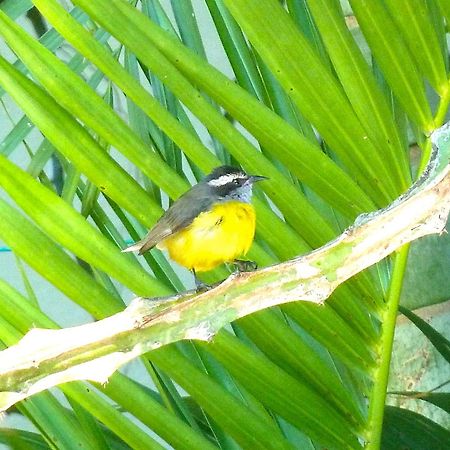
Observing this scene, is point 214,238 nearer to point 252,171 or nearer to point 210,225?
point 210,225

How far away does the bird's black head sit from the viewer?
0.87m

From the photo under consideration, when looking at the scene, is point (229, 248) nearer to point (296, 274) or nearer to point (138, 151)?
point (138, 151)

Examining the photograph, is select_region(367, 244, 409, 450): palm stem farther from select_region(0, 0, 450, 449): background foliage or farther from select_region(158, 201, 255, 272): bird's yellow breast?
select_region(158, 201, 255, 272): bird's yellow breast

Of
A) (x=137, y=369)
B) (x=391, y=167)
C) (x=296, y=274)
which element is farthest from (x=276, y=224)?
(x=137, y=369)

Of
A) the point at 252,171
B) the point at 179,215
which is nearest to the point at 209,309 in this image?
the point at 252,171

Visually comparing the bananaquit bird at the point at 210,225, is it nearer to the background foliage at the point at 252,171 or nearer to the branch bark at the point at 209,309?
the background foliage at the point at 252,171

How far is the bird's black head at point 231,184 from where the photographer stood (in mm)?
873

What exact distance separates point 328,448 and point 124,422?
18cm

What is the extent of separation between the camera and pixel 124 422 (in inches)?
24.2

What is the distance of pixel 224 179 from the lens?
0.92 meters

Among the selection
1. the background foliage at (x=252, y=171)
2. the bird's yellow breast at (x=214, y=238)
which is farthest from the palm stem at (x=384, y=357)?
the bird's yellow breast at (x=214, y=238)

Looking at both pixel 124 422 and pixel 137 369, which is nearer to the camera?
pixel 124 422

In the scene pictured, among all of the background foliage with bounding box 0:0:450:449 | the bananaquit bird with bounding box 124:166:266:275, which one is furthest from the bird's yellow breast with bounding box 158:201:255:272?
the background foliage with bounding box 0:0:450:449

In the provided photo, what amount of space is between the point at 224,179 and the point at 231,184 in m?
0.02
